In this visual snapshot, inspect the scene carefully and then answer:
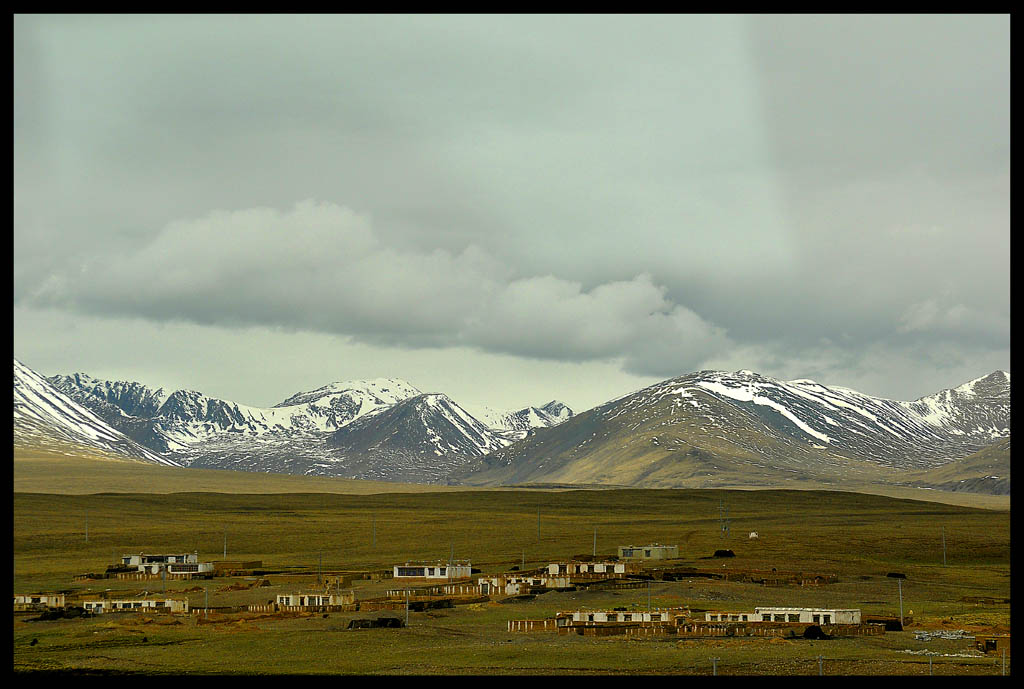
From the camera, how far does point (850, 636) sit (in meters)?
74.1

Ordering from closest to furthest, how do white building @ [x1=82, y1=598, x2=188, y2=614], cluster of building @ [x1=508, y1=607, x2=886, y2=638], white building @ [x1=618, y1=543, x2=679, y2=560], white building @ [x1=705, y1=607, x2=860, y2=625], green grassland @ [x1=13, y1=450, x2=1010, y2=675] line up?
green grassland @ [x1=13, y1=450, x2=1010, y2=675]
cluster of building @ [x1=508, y1=607, x2=886, y2=638]
white building @ [x1=705, y1=607, x2=860, y2=625]
white building @ [x1=82, y1=598, x2=188, y2=614]
white building @ [x1=618, y1=543, x2=679, y2=560]

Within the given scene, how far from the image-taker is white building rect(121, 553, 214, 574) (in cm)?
12294

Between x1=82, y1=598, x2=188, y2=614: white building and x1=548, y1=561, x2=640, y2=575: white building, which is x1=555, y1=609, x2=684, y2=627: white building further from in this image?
x1=548, y1=561, x2=640, y2=575: white building

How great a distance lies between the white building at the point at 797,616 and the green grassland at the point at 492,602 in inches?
187

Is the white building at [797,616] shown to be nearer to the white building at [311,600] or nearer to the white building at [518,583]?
the white building at [518,583]

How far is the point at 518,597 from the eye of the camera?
320ft

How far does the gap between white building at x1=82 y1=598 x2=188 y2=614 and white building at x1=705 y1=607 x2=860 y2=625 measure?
42276 millimetres

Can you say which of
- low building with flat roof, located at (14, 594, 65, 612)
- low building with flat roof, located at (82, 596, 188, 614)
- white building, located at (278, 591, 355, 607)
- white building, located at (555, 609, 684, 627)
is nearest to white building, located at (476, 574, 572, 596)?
white building, located at (278, 591, 355, 607)

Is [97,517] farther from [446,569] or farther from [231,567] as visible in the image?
[446,569]

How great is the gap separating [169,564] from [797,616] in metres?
73.1

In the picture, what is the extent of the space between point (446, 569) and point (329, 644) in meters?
43.9
